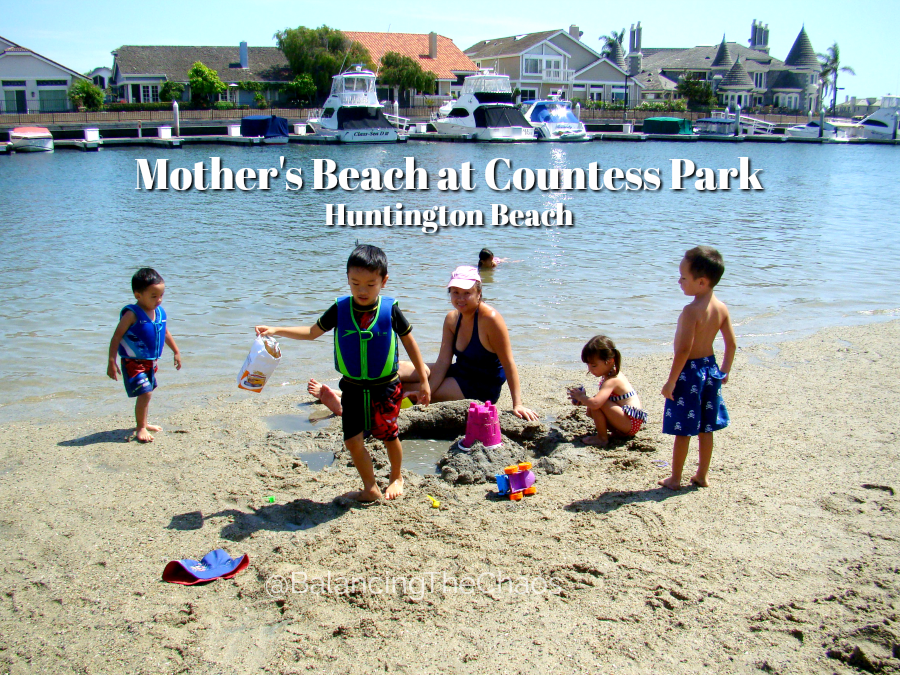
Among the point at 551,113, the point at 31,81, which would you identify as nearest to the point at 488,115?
the point at 551,113

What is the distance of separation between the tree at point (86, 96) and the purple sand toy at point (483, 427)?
6193 centimetres

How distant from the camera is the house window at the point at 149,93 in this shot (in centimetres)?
6562

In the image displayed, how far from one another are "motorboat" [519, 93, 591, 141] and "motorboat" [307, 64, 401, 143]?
1136 centimetres

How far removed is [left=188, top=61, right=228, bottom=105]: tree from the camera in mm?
60312

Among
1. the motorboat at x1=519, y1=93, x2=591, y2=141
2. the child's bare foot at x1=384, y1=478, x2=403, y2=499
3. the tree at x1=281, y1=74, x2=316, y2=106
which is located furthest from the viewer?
the tree at x1=281, y1=74, x2=316, y2=106

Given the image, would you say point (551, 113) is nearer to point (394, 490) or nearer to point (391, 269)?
point (391, 269)

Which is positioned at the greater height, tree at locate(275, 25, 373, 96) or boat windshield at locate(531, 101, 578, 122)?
tree at locate(275, 25, 373, 96)

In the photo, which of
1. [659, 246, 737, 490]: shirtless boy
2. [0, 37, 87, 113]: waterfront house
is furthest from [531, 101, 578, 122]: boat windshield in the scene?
[659, 246, 737, 490]: shirtless boy

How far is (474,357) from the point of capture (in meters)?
5.19

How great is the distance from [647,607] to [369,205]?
2053cm

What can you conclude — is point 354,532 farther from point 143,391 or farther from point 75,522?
point 143,391

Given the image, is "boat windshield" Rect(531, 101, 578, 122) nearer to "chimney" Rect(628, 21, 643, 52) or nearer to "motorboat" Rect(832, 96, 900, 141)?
"motorboat" Rect(832, 96, 900, 141)

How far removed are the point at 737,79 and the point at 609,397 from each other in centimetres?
9524

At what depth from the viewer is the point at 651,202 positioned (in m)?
24.3
